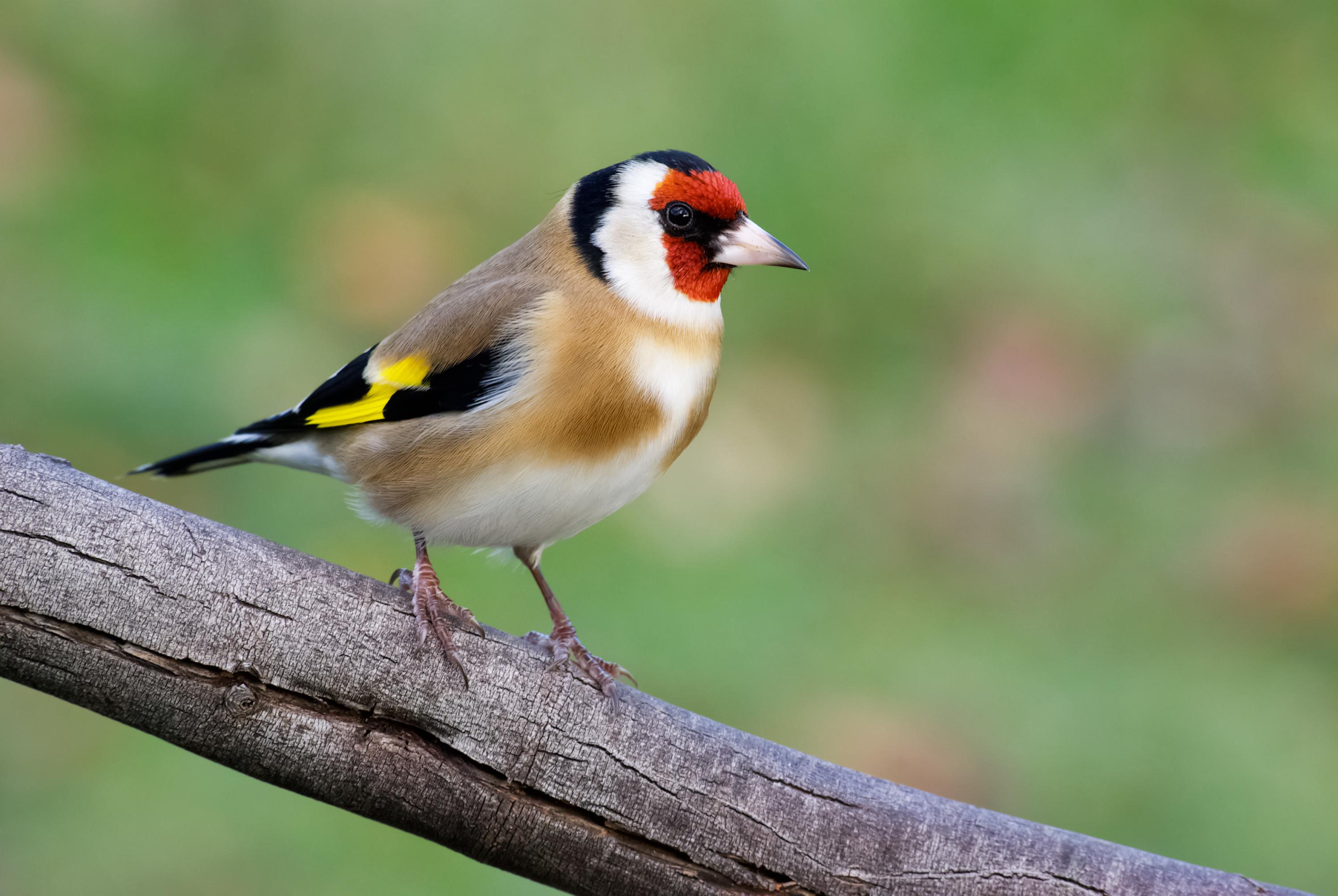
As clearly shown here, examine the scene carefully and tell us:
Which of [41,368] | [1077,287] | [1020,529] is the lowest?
[41,368]

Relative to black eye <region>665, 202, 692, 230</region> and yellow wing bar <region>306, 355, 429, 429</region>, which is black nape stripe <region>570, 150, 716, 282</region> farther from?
yellow wing bar <region>306, 355, 429, 429</region>

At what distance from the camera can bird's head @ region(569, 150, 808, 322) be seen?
339 cm

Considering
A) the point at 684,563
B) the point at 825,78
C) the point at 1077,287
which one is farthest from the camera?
the point at 825,78

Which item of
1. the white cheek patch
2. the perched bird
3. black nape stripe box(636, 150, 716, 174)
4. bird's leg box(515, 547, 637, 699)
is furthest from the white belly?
black nape stripe box(636, 150, 716, 174)

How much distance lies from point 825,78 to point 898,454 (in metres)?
2.54

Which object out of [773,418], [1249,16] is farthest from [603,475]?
[1249,16]

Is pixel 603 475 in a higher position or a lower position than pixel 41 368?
lower

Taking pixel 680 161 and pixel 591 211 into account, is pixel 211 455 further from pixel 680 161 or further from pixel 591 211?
pixel 680 161

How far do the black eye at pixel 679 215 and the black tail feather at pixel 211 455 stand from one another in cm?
125

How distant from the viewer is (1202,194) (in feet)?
26.0

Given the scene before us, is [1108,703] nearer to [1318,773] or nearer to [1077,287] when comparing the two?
[1318,773]

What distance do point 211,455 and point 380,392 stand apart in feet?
2.03

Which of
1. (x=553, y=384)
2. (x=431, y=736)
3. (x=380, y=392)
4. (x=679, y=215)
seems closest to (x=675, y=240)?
(x=679, y=215)

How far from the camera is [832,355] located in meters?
7.21
